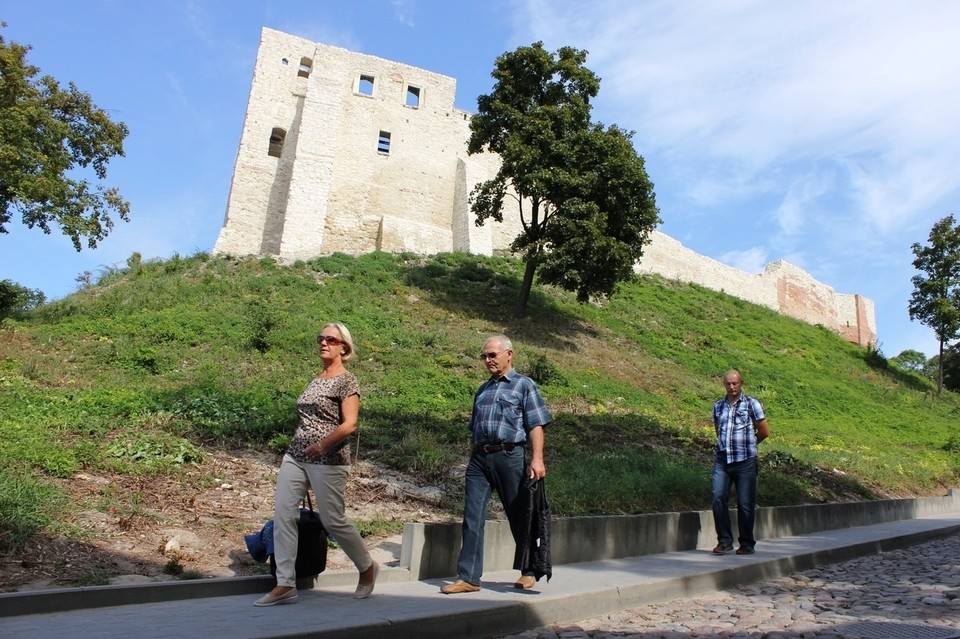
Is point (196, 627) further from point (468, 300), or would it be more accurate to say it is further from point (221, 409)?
point (468, 300)

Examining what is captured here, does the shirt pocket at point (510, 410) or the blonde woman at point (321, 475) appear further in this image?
the shirt pocket at point (510, 410)

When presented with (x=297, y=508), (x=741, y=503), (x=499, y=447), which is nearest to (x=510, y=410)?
(x=499, y=447)

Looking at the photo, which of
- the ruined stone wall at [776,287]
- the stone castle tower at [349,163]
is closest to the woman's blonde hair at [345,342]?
the stone castle tower at [349,163]

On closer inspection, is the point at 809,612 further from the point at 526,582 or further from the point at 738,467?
the point at 738,467

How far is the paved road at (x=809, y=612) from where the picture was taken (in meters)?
4.25

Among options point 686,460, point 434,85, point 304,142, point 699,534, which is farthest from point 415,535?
→ point 434,85

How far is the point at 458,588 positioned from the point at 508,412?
3.85ft

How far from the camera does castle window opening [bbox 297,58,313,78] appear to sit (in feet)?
102

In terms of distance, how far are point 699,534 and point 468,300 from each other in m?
14.3

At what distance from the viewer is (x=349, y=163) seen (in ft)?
102

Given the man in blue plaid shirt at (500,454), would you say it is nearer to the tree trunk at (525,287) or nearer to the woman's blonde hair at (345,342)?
the woman's blonde hair at (345,342)

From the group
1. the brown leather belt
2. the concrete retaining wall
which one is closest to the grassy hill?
the concrete retaining wall

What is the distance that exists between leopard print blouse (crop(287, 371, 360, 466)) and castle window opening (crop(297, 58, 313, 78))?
96.6 ft

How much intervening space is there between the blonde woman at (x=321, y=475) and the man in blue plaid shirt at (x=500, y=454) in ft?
2.20
